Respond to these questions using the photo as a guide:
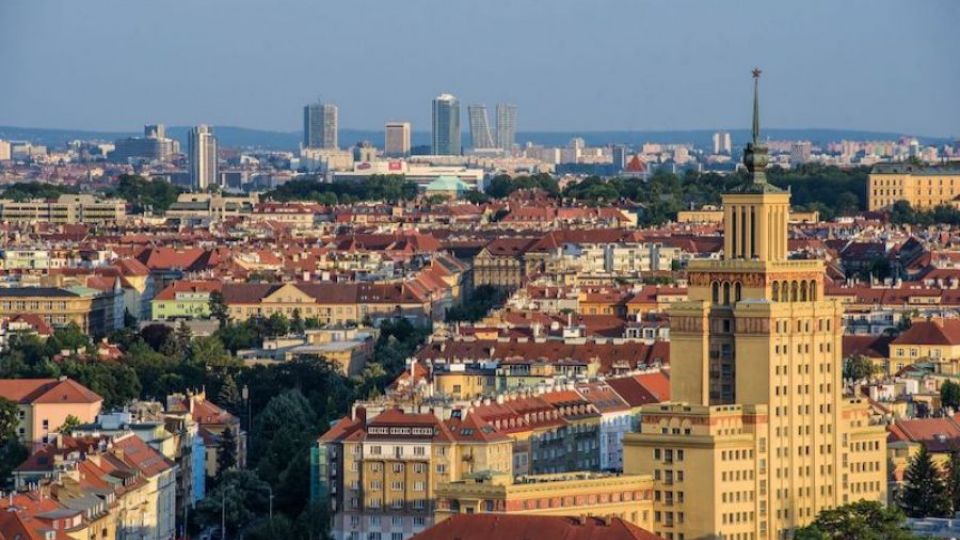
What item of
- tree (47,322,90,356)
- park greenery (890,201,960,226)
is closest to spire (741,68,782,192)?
tree (47,322,90,356)

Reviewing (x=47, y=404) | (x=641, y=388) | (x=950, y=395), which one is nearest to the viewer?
(x=641, y=388)

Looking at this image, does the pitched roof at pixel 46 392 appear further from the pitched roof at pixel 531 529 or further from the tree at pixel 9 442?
the pitched roof at pixel 531 529

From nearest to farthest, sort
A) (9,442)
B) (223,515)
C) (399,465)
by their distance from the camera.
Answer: (399,465) → (223,515) → (9,442)

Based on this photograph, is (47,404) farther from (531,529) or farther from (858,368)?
(531,529)

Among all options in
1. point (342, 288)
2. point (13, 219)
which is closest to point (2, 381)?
point (342, 288)

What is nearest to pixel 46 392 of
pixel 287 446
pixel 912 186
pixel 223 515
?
pixel 287 446

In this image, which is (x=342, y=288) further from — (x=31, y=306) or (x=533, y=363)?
(x=533, y=363)

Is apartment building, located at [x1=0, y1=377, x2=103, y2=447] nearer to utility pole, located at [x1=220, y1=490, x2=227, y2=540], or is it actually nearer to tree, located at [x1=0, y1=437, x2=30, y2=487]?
tree, located at [x1=0, y1=437, x2=30, y2=487]
